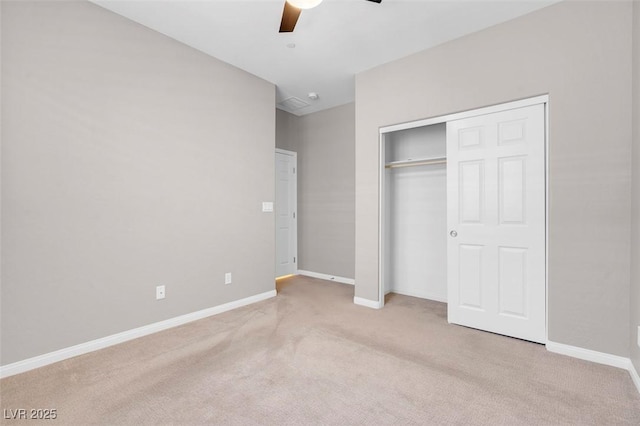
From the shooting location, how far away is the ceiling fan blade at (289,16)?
205 cm

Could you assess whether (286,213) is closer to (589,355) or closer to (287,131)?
(287,131)

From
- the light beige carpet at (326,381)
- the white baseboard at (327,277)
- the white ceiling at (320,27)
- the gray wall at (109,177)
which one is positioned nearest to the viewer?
the light beige carpet at (326,381)

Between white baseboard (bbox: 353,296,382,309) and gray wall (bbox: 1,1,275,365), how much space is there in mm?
A: 1386

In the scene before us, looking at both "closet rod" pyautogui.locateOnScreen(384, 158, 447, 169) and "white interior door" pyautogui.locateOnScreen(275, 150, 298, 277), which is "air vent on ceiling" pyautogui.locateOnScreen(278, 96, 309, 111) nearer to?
"white interior door" pyautogui.locateOnScreen(275, 150, 298, 277)

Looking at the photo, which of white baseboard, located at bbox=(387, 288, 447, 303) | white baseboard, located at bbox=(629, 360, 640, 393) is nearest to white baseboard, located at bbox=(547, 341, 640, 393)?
white baseboard, located at bbox=(629, 360, 640, 393)

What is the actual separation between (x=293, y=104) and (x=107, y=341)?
154 inches

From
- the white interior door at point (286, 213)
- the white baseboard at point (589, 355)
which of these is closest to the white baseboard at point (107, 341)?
the white interior door at point (286, 213)

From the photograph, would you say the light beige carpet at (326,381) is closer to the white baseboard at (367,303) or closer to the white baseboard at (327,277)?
the white baseboard at (367,303)

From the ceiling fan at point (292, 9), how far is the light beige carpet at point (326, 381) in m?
2.47

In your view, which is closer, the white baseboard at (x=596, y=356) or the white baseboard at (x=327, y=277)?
the white baseboard at (x=596, y=356)

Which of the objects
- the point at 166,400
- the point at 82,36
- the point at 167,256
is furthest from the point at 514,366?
the point at 82,36

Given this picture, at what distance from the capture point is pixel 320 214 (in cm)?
520

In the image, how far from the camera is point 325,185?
5133 millimetres

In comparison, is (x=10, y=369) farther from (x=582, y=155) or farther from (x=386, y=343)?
(x=582, y=155)
